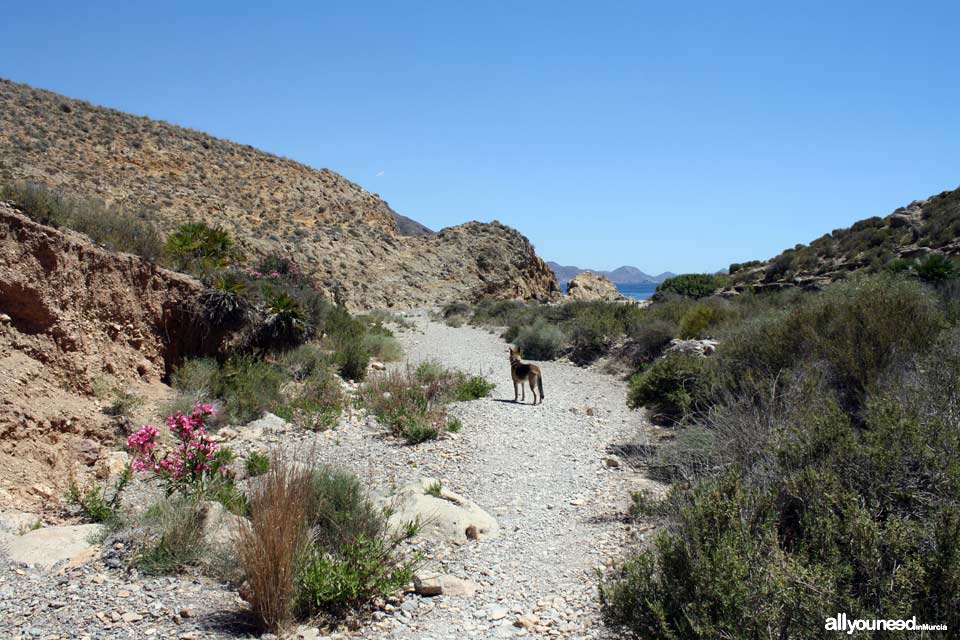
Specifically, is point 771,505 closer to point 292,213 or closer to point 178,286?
point 178,286

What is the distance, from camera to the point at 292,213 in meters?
36.8

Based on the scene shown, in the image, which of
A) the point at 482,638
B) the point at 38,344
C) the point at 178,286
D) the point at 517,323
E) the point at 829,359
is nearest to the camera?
the point at 482,638

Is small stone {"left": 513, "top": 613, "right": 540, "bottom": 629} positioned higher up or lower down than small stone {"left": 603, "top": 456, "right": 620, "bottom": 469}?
lower down

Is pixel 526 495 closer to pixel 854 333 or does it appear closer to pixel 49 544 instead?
pixel 854 333

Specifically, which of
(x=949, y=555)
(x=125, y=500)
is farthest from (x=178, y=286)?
(x=949, y=555)

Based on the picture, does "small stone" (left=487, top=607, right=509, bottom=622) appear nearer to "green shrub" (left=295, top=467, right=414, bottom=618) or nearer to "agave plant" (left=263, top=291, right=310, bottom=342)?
"green shrub" (left=295, top=467, right=414, bottom=618)

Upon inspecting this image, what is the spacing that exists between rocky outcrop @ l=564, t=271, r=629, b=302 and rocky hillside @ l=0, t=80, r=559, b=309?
331cm

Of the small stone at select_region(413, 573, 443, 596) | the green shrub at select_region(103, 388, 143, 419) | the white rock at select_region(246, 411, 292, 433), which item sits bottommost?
the small stone at select_region(413, 573, 443, 596)

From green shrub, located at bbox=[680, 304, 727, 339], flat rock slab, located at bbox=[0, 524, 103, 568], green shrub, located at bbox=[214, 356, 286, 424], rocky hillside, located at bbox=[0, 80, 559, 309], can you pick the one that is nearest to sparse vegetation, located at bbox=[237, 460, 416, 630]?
flat rock slab, located at bbox=[0, 524, 103, 568]

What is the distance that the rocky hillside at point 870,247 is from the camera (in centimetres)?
2489

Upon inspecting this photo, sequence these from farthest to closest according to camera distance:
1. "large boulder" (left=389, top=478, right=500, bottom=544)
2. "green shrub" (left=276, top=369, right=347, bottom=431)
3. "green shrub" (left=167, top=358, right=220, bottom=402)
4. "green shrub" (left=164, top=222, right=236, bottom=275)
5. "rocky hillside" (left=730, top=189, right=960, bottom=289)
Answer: "rocky hillside" (left=730, top=189, right=960, bottom=289) < "green shrub" (left=164, top=222, right=236, bottom=275) < "green shrub" (left=167, top=358, right=220, bottom=402) < "green shrub" (left=276, top=369, right=347, bottom=431) < "large boulder" (left=389, top=478, right=500, bottom=544)

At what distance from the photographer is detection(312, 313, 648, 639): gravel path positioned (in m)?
3.82

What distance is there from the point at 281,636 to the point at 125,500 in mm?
2853

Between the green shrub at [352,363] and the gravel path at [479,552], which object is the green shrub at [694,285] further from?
the gravel path at [479,552]
